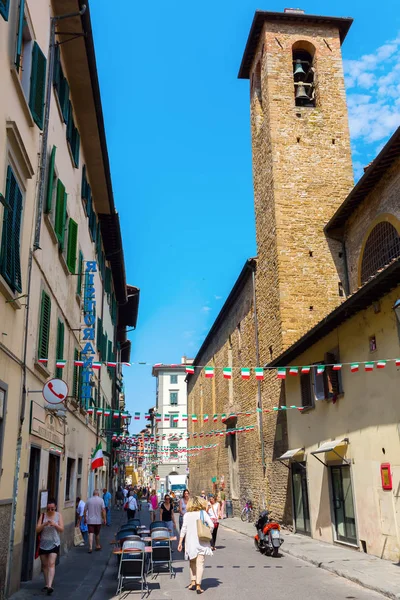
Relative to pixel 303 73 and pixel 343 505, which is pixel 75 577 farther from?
pixel 303 73

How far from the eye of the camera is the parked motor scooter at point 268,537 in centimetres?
1195

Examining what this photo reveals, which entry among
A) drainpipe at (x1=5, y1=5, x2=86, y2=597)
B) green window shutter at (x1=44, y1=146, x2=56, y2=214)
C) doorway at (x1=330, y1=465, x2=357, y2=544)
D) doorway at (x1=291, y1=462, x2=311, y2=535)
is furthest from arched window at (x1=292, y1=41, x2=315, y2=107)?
doorway at (x1=330, y1=465, x2=357, y2=544)

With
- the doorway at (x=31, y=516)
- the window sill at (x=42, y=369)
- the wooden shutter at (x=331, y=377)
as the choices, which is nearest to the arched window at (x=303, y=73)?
the wooden shutter at (x=331, y=377)

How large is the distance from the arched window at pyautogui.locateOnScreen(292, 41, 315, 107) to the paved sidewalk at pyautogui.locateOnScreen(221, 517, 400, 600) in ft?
55.2

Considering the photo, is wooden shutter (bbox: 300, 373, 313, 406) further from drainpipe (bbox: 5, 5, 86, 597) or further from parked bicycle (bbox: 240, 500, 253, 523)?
drainpipe (bbox: 5, 5, 86, 597)

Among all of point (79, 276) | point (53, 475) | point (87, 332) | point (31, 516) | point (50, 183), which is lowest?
point (31, 516)

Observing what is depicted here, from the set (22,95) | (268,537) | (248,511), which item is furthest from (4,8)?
(248,511)

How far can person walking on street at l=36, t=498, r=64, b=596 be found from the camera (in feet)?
25.9

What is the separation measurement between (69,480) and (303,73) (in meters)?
18.4

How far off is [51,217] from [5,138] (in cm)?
355

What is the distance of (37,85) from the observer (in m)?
8.56

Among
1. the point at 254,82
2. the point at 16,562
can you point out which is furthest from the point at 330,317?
the point at 254,82

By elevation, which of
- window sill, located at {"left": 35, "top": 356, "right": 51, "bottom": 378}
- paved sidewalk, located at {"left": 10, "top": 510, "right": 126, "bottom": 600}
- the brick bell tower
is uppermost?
the brick bell tower

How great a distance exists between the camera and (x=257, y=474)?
70.4 ft
